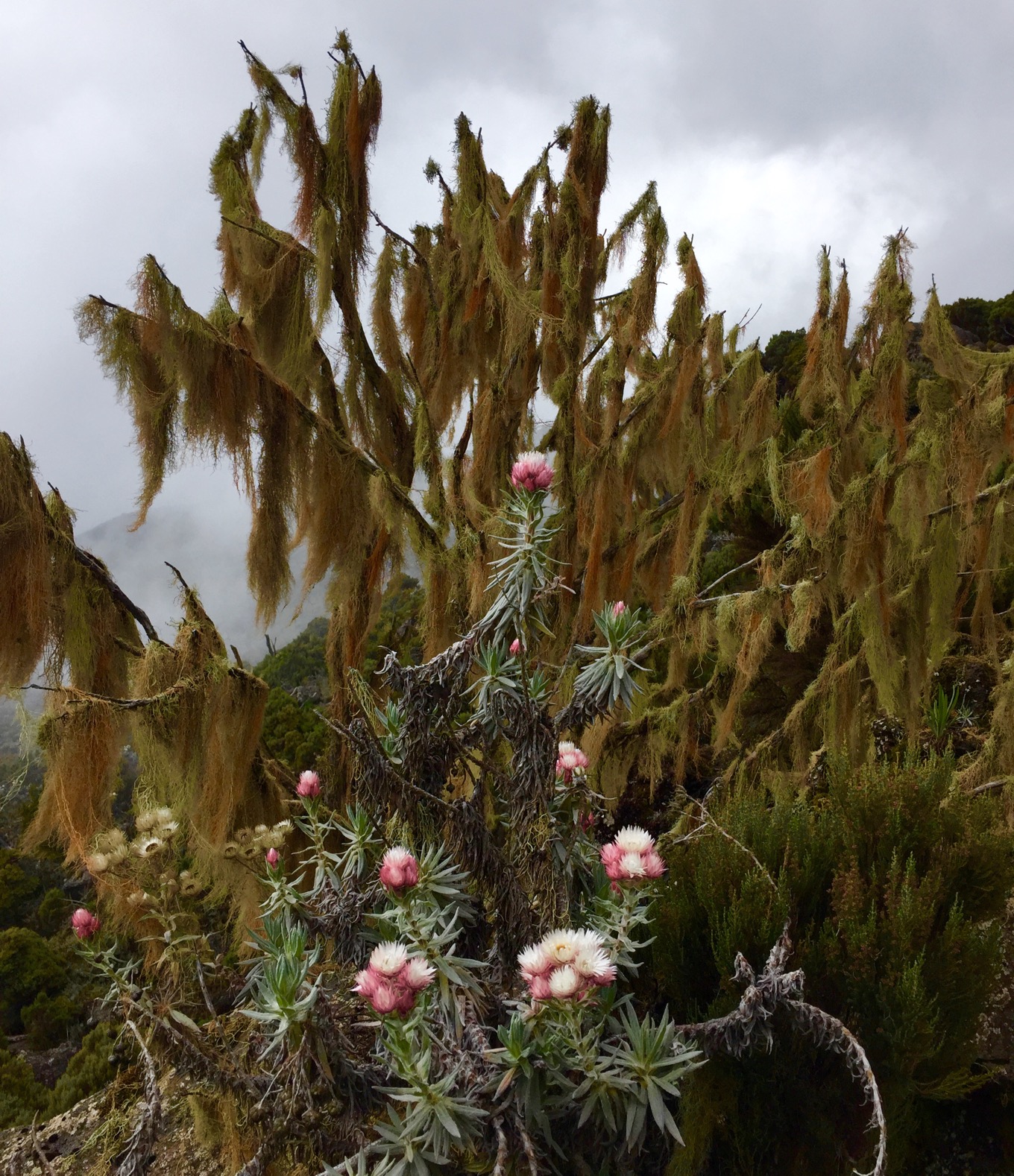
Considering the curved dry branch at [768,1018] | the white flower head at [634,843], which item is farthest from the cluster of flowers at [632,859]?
the curved dry branch at [768,1018]

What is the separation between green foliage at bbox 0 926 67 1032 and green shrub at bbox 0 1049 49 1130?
8.48 feet

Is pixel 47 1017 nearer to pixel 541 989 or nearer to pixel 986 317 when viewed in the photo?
pixel 541 989

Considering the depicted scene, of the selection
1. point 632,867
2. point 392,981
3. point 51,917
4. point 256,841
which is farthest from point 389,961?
point 51,917

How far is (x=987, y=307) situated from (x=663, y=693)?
11.8m

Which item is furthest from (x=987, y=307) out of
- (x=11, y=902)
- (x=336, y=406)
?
(x=11, y=902)

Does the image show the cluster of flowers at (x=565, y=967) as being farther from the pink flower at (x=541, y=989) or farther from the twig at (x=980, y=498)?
the twig at (x=980, y=498)

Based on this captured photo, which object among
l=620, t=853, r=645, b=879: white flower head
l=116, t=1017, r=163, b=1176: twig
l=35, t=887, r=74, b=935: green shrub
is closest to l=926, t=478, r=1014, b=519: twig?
l=620, t=853, r=645, b=879: white flower head

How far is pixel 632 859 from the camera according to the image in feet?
4.19

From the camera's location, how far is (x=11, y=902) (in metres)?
10.7

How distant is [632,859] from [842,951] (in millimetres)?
690

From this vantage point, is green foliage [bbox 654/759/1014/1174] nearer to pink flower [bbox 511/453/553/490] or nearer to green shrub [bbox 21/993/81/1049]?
pink flower [bbox 511/453/553/490]

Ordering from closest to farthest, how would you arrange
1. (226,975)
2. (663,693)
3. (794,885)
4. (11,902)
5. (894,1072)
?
(894,1072) < (794,885) < (226,975) < (663,693) < (11,902)

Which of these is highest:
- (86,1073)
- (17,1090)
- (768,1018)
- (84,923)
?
(84,923)

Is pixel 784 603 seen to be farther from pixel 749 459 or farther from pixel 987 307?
pixel 987 307
